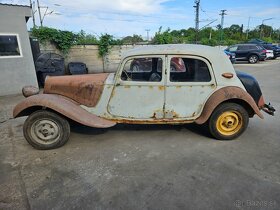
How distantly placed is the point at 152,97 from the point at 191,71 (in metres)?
0.87

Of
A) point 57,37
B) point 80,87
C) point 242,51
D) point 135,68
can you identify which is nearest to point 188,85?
point 135,68

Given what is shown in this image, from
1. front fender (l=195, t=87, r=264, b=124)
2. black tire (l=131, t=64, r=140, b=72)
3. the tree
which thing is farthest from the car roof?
the tree

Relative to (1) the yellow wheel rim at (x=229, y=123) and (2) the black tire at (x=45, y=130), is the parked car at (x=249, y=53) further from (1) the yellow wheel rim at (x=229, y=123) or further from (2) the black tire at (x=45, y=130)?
(2) the black tire at (x=45, y=130)

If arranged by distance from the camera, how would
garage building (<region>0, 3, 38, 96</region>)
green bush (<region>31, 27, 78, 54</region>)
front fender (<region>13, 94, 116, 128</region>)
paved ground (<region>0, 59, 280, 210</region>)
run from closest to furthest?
paved ground (<region>0, 59, 280, 210</region>) → front fender (<region>13, 94, 116, 128</region>) → garage building (<region>0, 3, 38, 96</region>) → green bush (<region>31, 27, 78, 54</region>)

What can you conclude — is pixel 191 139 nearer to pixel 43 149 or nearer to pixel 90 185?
pixel 90 185

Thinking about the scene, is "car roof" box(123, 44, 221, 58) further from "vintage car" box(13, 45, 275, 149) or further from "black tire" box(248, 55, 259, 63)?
"black tire" box(248, 55, 259, 63)

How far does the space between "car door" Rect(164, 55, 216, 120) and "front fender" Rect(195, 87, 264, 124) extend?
0.11m

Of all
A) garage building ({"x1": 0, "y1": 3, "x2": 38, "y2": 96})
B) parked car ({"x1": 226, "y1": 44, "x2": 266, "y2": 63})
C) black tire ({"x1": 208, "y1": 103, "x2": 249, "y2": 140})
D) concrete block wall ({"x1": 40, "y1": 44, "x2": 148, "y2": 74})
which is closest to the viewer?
black tire ({"x1": 208, "y1": 103, "x2": 249, "y2": 140})

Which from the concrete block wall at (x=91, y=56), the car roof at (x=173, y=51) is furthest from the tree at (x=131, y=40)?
the car roof at (x=173, y=51)

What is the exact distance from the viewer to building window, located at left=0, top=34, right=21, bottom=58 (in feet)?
25.1

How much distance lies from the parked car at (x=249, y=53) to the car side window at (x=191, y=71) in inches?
688

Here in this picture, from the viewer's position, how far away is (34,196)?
Result: 2805 mm

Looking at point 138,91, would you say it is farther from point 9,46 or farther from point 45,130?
point 9,46

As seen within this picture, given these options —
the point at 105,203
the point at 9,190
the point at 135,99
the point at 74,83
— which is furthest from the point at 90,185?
the point at 74,83
